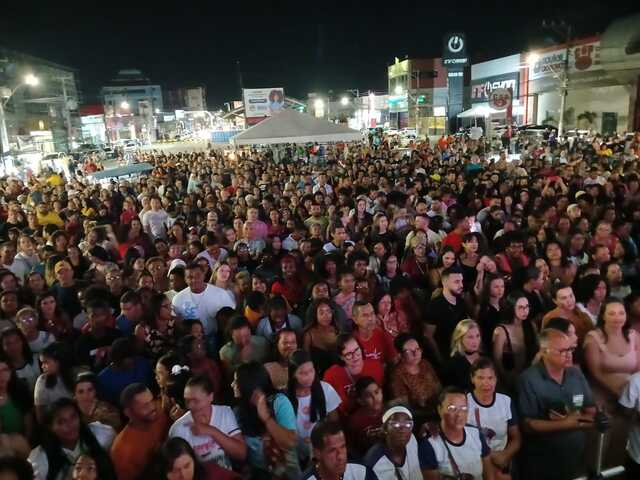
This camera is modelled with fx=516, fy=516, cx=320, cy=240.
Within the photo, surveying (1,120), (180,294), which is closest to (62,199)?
(180,294)

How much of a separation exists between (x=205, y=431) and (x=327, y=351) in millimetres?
1411

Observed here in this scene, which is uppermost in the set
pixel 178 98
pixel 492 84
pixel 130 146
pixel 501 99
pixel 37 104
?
pixel 178 98

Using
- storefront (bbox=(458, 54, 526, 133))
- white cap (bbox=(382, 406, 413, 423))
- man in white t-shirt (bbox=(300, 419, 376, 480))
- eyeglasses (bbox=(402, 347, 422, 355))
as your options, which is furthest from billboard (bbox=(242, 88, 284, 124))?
man in white t-shirt (bbox=(300, 419, 376, 480))

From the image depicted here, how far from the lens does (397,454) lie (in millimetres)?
2961

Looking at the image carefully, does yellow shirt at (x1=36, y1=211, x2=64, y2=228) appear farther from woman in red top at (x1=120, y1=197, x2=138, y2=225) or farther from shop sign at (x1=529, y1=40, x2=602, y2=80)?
shop sign at (x1=529, y1=40, x2=602, y2=80)

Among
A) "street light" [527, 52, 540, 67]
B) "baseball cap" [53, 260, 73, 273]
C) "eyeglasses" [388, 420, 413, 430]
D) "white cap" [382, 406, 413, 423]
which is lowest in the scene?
"eyeglasses" [388, 420, 413, 430]

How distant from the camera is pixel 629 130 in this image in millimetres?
27781

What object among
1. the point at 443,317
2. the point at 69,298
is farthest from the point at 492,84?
the point at 69,298

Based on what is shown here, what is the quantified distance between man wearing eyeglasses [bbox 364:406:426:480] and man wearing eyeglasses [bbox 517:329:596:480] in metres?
0.88

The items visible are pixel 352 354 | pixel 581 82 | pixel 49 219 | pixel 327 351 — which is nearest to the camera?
pixel 352 354

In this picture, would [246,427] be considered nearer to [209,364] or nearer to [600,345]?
[209,364]

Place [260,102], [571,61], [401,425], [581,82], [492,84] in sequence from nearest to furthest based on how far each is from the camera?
[401,425] < [581,82] < [571,61] < [260,102] < [492,84]

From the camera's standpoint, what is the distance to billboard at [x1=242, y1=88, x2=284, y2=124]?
3372cm

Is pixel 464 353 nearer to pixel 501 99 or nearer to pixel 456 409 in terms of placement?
pixel 456 409
